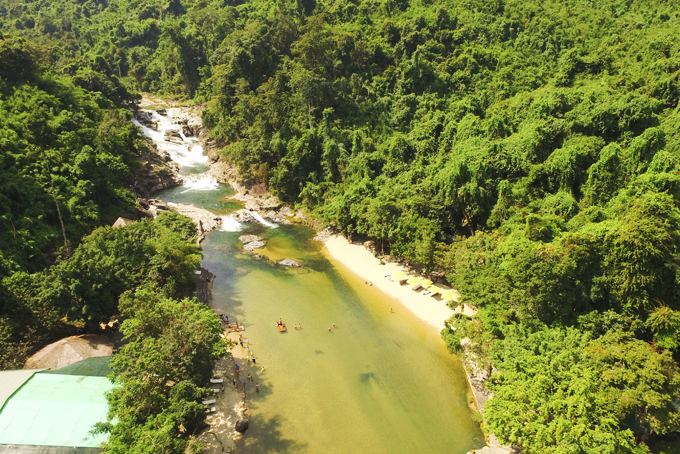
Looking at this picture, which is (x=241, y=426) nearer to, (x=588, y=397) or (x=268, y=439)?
(x=268, y=439)

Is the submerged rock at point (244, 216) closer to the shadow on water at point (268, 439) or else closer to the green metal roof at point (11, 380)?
the green metal roof at point (11, 380)

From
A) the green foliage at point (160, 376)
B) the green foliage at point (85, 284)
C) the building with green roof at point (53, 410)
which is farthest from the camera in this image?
the green foliage at point (85, 284)

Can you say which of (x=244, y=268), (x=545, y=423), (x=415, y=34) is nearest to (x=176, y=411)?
(x=545, y=423)

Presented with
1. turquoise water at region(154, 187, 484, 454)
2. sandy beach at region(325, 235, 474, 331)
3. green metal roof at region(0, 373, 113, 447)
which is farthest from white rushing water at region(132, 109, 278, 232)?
green metal roof at region(0, 373, 113, 447)

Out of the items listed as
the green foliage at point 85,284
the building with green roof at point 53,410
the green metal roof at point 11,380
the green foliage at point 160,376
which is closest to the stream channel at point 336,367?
the green foliage at point 160,376

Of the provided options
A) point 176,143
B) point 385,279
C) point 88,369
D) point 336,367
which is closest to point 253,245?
point 385,279
